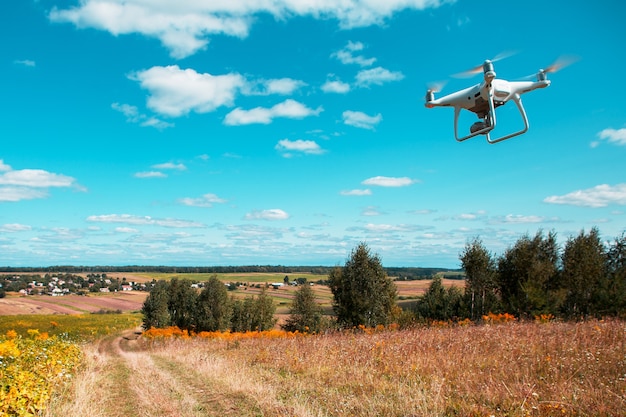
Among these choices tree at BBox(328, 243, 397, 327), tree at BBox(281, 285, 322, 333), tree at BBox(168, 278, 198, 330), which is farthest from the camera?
tree at BBox(168, 278, 198, 330)

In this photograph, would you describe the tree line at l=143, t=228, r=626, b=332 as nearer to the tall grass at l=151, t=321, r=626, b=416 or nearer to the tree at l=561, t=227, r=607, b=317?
the tree at l=561, t=227, r=607, b=317

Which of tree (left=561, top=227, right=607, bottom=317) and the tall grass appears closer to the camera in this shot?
the tall grass

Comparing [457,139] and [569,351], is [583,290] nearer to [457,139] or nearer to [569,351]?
[569,351]

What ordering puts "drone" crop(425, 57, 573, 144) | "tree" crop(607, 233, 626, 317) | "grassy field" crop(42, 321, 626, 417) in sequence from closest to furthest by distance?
"drone" crop(425, 57, 573, 144)
"grassy field" crop(42, 321, 626, 417)
"tree" crop(607, 233, 626, 317)

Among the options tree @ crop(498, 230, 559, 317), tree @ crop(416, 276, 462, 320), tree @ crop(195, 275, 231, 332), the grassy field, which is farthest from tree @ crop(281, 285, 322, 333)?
the grassy field

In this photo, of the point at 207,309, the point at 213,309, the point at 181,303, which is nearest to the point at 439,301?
the point at 213,309
